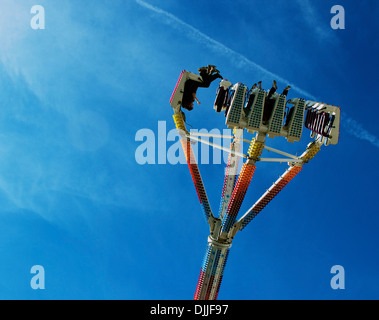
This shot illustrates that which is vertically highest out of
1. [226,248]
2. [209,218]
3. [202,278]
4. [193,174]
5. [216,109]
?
[216,109]

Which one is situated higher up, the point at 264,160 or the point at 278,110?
the point at 278,110

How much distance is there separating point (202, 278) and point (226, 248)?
347 centimetres

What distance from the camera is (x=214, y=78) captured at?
31312mm

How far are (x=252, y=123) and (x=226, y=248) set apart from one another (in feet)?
39.4

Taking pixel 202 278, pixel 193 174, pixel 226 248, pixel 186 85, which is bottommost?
pixel 202 278

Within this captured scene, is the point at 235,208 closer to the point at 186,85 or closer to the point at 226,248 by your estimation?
the point at 226,248

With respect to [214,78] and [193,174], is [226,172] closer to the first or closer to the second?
[193,174]

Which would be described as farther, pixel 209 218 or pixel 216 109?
pixel 209 218
